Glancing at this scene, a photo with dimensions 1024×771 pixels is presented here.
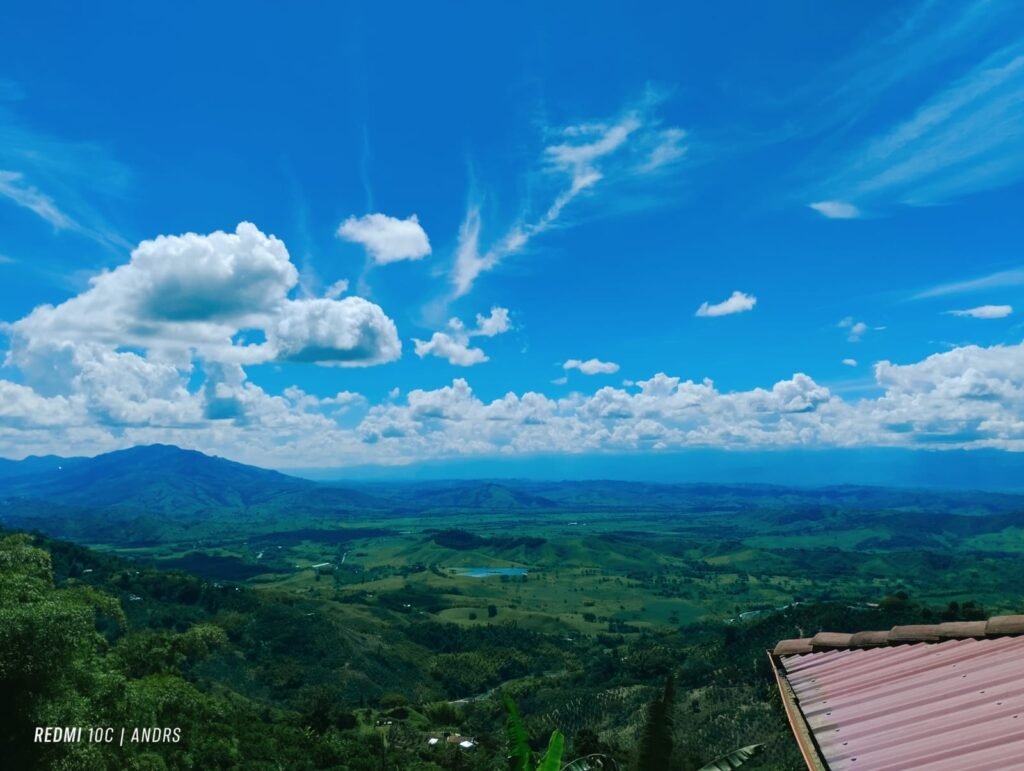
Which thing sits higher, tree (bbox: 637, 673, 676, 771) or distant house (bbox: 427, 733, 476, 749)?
tree (bbox: 637, 673, 676, 771)

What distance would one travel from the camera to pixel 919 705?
408 inches

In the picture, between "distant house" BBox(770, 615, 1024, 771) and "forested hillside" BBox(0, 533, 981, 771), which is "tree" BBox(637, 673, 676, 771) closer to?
"forested hillside" BBox(0, 533, 981, 771)

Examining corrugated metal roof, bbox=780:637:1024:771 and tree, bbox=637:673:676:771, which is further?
tree, bbox=637:673:676:771

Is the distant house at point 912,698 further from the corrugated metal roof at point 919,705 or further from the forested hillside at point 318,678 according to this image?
the forested hillside at point 318,678

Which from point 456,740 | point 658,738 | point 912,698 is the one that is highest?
point 912,698

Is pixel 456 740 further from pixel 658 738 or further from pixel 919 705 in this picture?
pixel 919 705

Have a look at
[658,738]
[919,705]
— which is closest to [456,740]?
[658,738]

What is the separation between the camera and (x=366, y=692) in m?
119

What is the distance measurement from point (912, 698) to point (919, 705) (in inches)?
14.6

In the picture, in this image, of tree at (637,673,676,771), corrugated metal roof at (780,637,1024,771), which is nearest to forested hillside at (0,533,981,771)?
tree at (637,673,676,771)

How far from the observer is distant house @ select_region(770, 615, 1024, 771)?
28.2 feet

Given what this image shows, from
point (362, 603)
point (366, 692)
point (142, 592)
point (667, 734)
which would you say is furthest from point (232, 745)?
point (362, 603)

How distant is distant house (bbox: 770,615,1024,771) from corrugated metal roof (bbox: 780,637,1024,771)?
1cm

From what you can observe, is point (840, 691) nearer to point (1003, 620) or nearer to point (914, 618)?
point (1003, 620)
